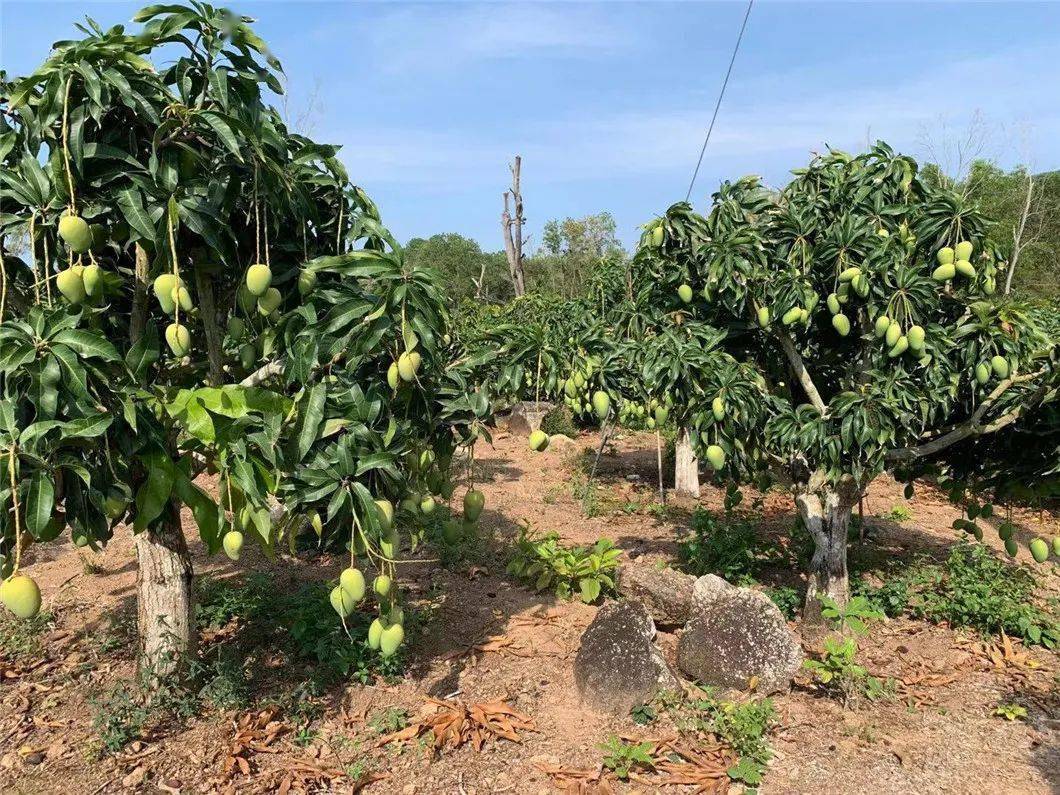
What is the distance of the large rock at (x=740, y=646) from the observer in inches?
147

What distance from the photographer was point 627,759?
10.2 ft

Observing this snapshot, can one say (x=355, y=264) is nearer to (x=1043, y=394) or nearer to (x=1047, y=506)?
(x=1043, y=394)

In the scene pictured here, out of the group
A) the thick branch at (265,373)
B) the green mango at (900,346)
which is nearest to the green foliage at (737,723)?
the green mango at (900,346)

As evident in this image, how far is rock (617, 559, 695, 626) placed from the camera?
174 inches

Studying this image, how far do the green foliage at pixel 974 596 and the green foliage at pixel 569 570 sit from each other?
1.65m

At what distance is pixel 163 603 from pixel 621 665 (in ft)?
6.95

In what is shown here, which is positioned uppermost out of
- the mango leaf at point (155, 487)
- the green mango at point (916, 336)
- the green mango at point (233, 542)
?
the green mango at point (916, 336)

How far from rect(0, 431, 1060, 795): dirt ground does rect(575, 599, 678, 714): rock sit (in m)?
0.09

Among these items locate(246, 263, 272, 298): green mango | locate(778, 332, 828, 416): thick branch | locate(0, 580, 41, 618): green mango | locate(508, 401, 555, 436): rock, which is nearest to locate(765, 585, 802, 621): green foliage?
locate(778, 332, 828, 416): thick branch

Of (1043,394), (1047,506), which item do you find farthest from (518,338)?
(1047,506)

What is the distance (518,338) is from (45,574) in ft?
13.0

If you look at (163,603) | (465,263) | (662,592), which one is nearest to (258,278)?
(163,603)

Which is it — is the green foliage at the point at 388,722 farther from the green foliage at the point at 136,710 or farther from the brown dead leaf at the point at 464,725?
the green foliage at the point at 136,710

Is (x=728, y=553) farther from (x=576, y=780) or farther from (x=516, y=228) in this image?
(x=516, y=228)
